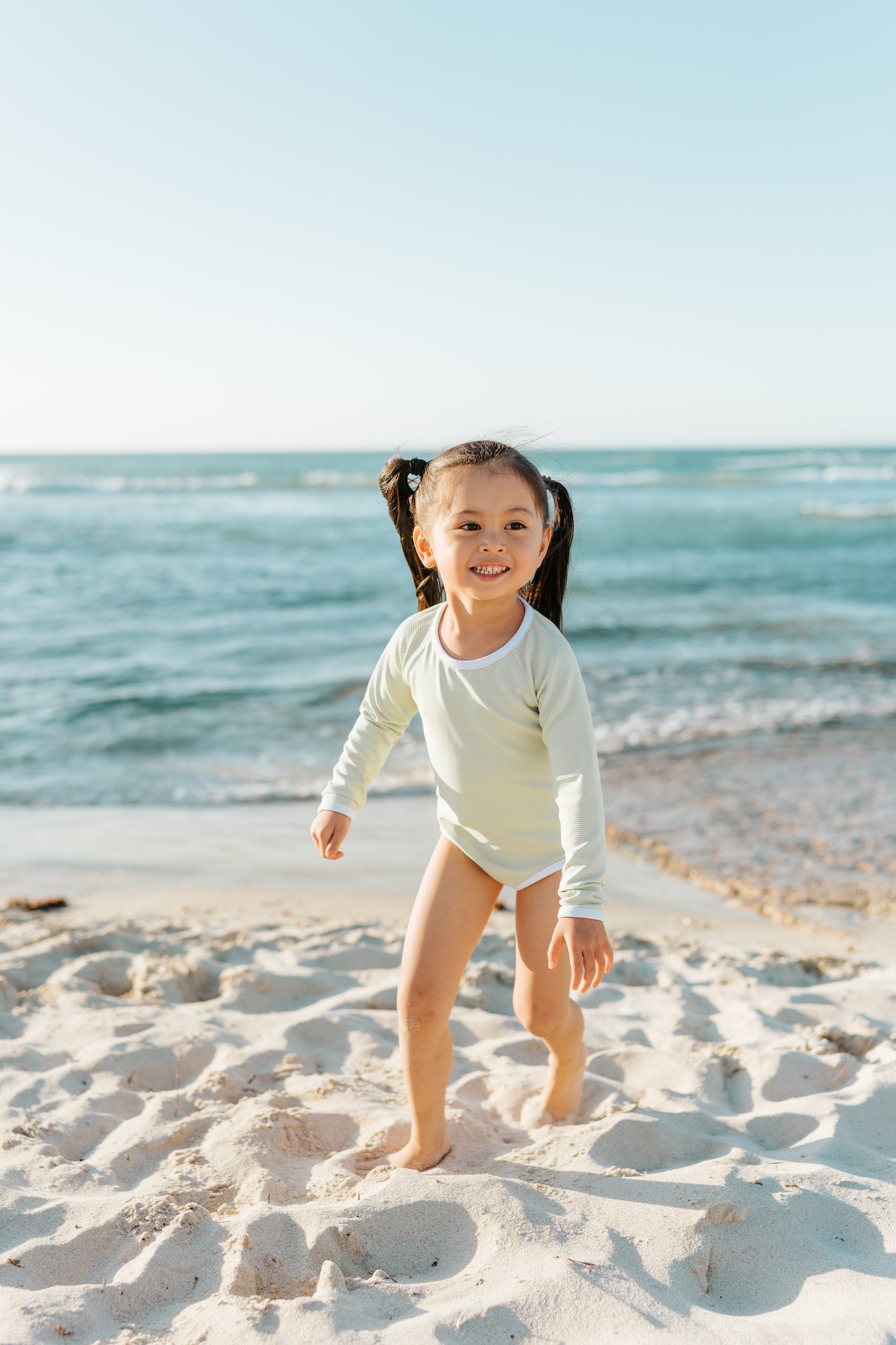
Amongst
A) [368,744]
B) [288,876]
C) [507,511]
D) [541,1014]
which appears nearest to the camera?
[507,511]

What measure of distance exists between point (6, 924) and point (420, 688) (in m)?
2.46

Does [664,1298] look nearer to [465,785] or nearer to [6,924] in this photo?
[465,785]

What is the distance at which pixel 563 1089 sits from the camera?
2549mm

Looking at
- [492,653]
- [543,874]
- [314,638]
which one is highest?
[492,653]

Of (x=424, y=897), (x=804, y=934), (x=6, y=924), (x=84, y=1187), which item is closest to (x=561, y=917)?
(x=424, y=897)

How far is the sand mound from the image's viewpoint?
68.7 inches

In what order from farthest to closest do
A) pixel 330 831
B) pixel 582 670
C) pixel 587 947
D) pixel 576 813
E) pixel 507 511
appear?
pixel 582 670 < pixel 330 831 < pixel 507 511 < pixel 576 813 < pixel 587 947

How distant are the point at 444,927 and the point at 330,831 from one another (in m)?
0.42

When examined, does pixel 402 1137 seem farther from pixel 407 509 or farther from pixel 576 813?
pixel 407 509

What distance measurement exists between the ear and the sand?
4.87 feet

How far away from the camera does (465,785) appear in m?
2.42

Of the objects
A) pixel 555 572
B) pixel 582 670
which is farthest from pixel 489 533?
pixel 582 670

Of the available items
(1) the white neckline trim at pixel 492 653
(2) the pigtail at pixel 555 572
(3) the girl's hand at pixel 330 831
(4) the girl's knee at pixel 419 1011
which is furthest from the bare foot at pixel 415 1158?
(2) the pigtail at pixel 555 572

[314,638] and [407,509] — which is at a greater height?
[407,509]
